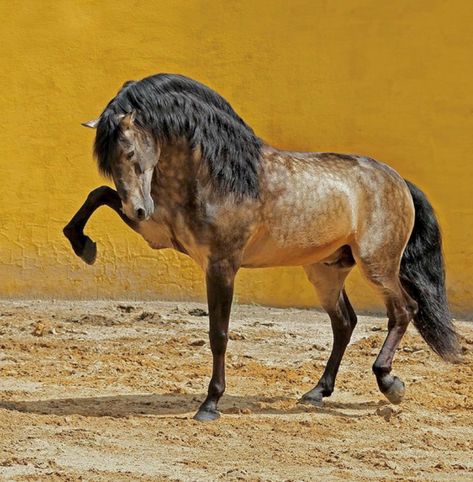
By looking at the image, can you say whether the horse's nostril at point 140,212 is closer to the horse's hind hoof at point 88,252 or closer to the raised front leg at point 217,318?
the raised front leg at point 217,318

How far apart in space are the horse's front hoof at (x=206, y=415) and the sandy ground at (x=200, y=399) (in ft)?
0.15

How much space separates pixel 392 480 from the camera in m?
6.39

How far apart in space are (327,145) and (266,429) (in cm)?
405

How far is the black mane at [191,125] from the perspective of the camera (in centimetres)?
736

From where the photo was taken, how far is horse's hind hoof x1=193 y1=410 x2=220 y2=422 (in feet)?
24.6

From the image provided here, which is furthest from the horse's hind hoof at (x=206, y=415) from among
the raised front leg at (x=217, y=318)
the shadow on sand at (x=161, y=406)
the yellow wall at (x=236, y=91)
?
the yellow wall at (x=236, y=91)

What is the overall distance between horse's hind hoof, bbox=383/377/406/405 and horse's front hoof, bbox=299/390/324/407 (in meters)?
0.40

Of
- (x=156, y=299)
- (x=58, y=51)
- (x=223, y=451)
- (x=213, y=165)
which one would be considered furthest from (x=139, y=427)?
(x=58, y=51)

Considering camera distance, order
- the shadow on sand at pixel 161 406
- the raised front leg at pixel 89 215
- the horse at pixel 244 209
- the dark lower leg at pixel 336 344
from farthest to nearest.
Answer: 1. the dark lower leg at pixel 336 344
2. the raised front leg at pixel 89 215
3. the shadow on sand at pixel 161 406
4. the horse at pixel 244 209

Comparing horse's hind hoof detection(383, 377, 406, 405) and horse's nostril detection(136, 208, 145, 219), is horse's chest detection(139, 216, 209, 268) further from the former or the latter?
horse's hind hoof detection(383, 377, 406, 405)

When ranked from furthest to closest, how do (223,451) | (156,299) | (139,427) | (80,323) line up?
(156,299) < (80,323) < (139,427) < (223,451)

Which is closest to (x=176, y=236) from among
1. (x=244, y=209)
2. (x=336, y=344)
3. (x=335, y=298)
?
(x=244, y=209)

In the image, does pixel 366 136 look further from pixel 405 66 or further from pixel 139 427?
pixel 139 427

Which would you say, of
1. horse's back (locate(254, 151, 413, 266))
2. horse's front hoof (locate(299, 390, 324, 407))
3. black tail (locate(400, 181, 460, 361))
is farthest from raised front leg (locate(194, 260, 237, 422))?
black tail (locate(400, 181, 460, 361))
